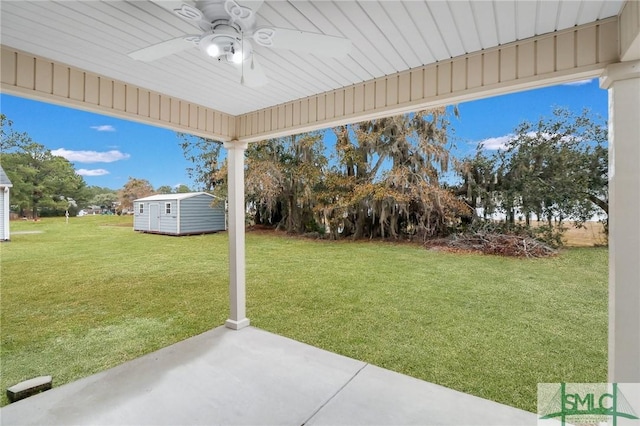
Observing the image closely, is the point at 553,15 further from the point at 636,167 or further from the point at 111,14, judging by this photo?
the point at 111,14

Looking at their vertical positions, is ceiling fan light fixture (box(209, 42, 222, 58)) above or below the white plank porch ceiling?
below

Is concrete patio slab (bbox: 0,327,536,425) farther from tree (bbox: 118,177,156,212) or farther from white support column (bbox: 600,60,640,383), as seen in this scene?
tree (bbox: 118,177,156,212)

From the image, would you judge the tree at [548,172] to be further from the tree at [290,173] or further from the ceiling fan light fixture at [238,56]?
the ceiling fan light fixture at [238,56]

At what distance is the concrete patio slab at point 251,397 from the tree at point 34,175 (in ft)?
18.8

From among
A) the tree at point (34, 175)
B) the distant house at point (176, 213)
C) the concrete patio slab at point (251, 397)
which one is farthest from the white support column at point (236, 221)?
the distant house at point (176, 213)

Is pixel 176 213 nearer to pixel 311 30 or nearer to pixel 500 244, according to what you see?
pixel 500 244

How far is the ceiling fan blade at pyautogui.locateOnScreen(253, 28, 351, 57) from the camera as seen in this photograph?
119 cm

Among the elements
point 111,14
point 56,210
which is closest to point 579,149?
point 111,14

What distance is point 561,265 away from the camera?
532cm

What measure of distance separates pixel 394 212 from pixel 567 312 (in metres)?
4.41

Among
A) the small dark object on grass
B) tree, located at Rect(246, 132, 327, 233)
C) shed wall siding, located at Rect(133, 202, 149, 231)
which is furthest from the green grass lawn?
shed wall siding, located at Rect(133, 202, 149, 231)

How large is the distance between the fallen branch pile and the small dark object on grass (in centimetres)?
676

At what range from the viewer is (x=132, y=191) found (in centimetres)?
935

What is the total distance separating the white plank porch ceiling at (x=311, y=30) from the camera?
1.30 metres
